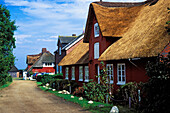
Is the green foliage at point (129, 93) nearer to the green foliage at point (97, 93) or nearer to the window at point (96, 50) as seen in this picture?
the green foliage at point (97, 93)

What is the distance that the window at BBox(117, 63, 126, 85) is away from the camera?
19.0 m

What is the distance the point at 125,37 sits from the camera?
2047 centimetres

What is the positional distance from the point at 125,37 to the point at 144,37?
338cm

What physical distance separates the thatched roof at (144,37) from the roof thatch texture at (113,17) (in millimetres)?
621

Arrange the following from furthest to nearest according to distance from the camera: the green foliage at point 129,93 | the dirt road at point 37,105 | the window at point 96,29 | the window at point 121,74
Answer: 1. the window at point 96,29
2. the window at point 121,74
3. the green foliage at point 129,93
4. the dirt road at point 37,105

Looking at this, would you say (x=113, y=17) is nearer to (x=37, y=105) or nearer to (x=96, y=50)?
(x=96, y=50)

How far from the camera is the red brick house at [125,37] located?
1586 centimetres

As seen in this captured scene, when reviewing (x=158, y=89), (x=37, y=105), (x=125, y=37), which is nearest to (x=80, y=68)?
(x=125, y=37)

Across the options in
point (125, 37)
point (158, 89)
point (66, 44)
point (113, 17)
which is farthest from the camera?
point (66, 44)

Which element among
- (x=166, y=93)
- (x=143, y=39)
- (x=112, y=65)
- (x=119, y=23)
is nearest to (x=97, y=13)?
(x=119, y=23)

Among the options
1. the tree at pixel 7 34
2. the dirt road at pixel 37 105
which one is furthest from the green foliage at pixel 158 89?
the tree at pixel 7 34

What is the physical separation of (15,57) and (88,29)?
21434mm

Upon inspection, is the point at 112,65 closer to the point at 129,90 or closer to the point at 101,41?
the point at 101,41

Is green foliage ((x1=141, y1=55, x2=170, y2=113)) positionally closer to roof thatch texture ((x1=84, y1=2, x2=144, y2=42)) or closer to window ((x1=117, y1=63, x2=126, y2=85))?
window ((x1=117, y1=63, x2=126, y2=85))
